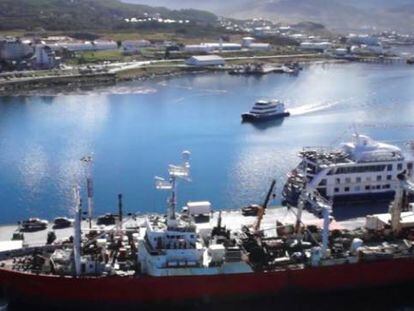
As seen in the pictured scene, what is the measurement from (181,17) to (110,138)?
406 ft

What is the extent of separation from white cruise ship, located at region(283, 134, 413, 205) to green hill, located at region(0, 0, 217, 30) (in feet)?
316

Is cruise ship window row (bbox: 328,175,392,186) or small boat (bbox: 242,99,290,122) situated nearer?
cruise ship window row (bbox: 328,175,392,186)

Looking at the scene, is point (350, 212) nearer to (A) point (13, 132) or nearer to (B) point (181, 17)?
(A) point (13, 132)

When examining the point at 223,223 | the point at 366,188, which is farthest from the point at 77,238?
the point at 366,188

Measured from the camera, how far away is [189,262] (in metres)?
25.2

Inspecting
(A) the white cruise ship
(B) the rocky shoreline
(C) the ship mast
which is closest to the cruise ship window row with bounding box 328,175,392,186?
(A) the white cruise ship

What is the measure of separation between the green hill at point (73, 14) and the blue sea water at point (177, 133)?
48.0 metres

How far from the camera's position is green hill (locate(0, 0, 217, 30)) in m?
128

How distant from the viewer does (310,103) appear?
72812 mm

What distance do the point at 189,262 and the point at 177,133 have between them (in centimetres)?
3285

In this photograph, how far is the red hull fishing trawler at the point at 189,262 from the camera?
81.6 ft

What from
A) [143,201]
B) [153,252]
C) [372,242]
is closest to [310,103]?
[143,201]

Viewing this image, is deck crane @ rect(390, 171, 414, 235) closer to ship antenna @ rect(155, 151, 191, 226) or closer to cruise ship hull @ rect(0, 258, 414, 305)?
cruise ship hull @ rect(0, 258, 414, 305)

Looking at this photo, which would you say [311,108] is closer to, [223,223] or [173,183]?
[223,223]
